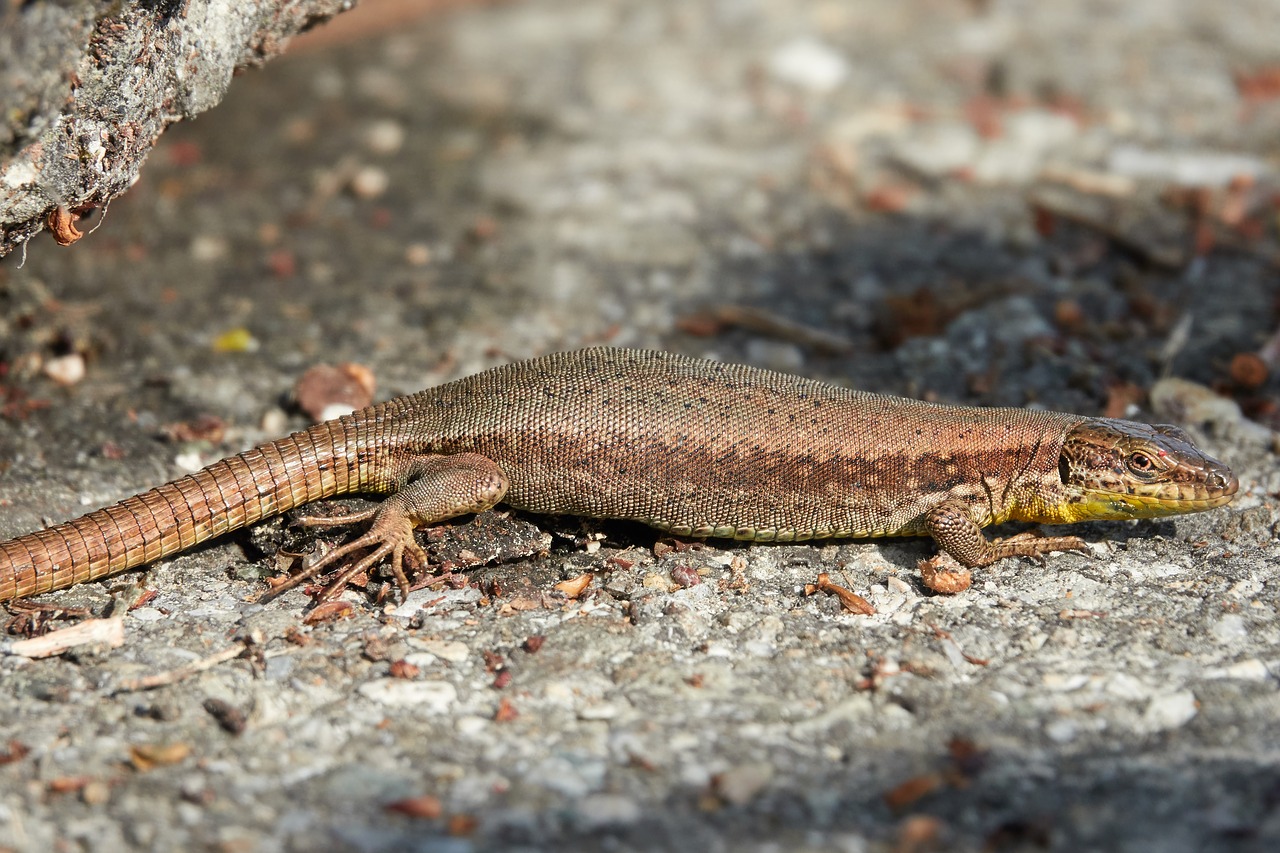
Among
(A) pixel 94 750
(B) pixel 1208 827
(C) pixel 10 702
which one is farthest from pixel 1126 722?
(C) pixel 10 702

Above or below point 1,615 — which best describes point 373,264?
above

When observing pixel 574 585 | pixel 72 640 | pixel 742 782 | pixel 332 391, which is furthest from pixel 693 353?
pixel 72 640

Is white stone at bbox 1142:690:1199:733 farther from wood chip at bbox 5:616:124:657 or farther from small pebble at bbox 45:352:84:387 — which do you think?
small pebble at bbox 45:352:84:387

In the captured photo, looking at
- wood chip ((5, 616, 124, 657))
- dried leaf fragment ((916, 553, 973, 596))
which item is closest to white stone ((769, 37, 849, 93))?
dried leaf fragment ((916, 553, 973, 596))

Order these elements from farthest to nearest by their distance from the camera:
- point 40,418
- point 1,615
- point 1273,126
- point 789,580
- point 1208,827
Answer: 1. point 1273,126
2. point 40,418
3. point 789,580
4. point 1,615
5. point 1208,827

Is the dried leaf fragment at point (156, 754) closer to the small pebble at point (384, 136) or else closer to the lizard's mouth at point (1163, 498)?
the lizard's mouth at point (1163, 498)

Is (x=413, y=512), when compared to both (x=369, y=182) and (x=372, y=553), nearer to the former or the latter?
(x=372, y=553)

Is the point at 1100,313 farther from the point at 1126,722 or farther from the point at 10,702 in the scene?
Answer: the point at 10,702

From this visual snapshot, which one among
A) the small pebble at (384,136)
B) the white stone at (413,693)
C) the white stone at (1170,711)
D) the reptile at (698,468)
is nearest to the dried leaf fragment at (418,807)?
the white stone at (413,693)
